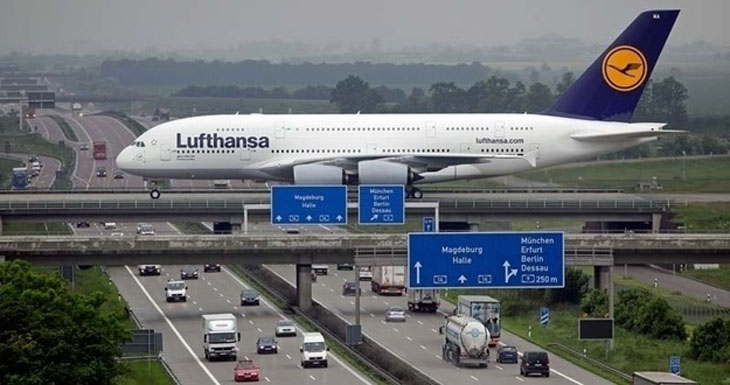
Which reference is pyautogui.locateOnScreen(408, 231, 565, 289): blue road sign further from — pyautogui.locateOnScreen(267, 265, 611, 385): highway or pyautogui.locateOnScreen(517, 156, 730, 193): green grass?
pyautogui.locateOnScreen(517, 156, 730, 193): green grass

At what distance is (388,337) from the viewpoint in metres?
74.8

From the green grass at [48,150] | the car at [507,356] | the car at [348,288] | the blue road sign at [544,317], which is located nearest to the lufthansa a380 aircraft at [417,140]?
the car at [348,288]

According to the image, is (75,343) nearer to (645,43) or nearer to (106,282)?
(106,282)

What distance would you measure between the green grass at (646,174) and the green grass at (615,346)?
1796 inches

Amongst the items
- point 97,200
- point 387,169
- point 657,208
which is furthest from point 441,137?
point 97,200

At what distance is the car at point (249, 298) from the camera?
287 ft

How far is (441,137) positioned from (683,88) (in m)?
58.5

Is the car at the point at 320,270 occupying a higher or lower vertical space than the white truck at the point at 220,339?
higher

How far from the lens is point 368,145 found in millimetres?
108312

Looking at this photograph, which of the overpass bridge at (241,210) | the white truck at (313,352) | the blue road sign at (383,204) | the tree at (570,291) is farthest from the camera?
the overpass bridge at (241,210)

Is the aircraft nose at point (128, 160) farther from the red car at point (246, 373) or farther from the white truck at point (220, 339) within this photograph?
the red car at point (246, 373)

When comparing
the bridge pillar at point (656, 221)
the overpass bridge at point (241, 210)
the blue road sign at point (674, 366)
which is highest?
the overpass bridge at point (241, 210)

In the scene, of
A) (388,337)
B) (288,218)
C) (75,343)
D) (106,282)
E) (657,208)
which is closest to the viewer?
(75,343)

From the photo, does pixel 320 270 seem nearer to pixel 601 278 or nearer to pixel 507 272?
pixel 601 278
